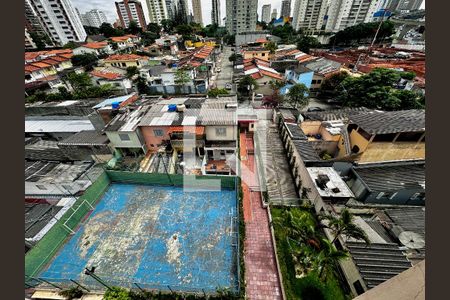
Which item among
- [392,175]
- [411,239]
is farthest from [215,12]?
[411,239]

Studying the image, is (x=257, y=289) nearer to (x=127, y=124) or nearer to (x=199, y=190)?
(x=199, y=190)

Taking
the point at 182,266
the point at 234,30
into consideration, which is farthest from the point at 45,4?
the point at 182,266

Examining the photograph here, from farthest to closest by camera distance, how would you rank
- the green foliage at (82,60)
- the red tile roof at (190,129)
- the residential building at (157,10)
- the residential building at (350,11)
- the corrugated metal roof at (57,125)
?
the residential building at (157,10) < the residential building at (350,11) < the green foliage at (82,60) < the corrugated metal roof at (57,125) < the red tile roof at (190,129)

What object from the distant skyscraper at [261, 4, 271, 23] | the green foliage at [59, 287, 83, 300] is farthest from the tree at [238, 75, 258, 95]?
the distant skyscraper at [261, 4, 271, 23]

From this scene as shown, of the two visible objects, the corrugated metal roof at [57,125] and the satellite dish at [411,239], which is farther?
the corrugated metal roof at [57,125]

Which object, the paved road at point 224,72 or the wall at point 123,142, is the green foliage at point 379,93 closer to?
the paved road at point 224,72

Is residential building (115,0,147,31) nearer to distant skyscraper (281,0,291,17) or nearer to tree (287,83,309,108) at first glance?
distant skyscraper (281,0,291,17)

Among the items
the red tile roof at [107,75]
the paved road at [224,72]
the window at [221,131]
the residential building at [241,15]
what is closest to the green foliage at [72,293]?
the window at [221,131]
